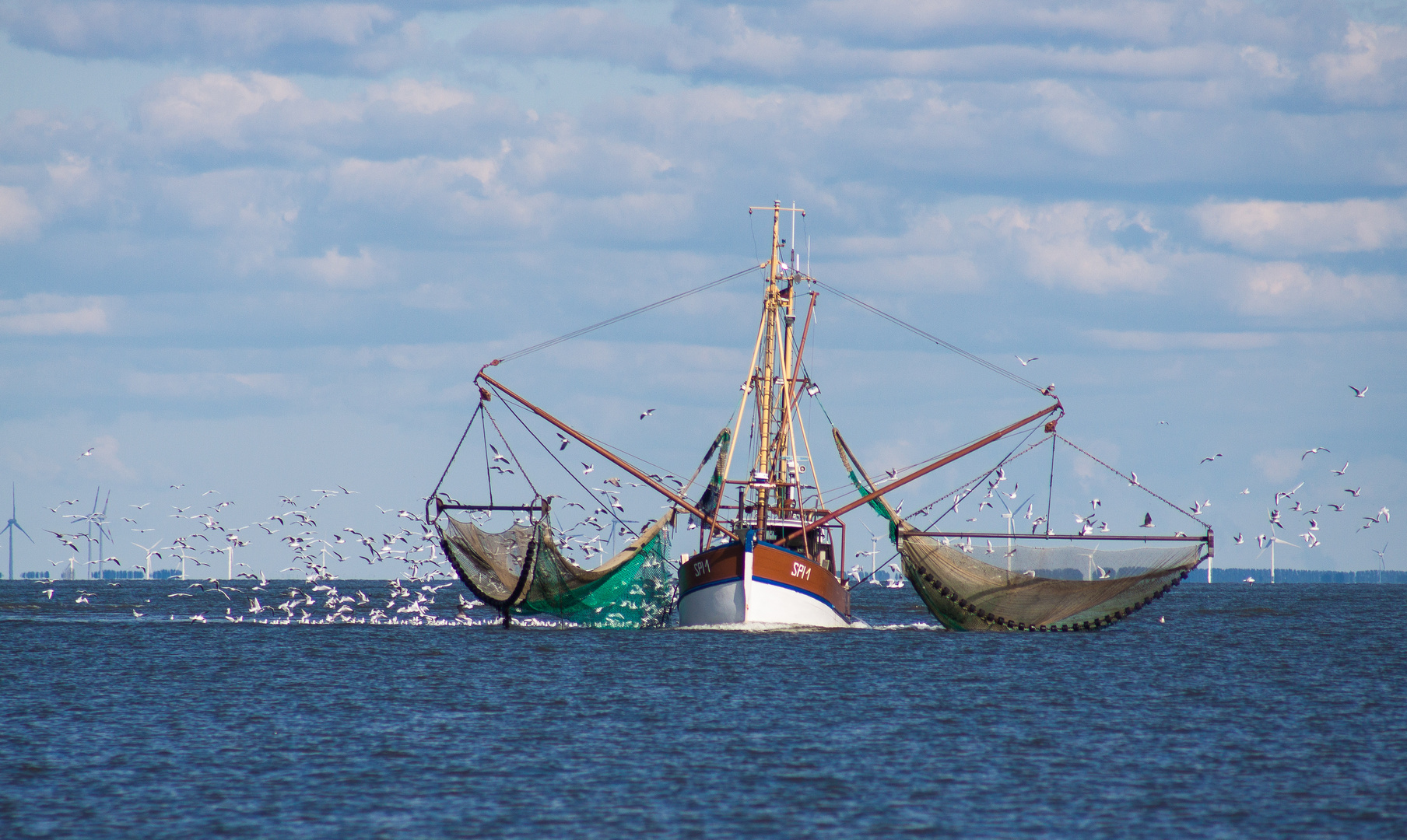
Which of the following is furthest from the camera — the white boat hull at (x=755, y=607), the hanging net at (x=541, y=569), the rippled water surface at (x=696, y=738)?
the hanging net at (x=541, y=569)

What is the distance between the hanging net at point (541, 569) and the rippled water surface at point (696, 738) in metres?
1.86

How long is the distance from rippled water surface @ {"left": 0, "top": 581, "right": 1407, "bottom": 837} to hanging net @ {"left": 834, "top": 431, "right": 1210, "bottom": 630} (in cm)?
158

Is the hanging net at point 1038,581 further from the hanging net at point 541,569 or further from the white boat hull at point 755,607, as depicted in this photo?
the hanging net at point 541,569

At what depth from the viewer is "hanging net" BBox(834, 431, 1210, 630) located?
65.0m

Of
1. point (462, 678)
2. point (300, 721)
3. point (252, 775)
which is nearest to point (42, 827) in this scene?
point (252, 775)

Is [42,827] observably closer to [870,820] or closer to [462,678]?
[870,820]

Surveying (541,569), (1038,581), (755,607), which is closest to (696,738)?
(755,607)

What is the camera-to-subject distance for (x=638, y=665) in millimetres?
54594

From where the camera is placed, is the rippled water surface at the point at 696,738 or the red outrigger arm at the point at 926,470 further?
the red outrigger arm at the point at 926,470

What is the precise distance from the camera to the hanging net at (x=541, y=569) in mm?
64062

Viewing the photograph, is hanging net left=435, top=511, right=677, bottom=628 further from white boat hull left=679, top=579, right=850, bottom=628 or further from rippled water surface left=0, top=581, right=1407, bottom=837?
white boat hull left=679, top=579, right=850, bottom=628

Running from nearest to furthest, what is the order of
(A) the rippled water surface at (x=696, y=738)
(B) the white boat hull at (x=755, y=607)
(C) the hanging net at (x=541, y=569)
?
1. (A) the rippled water surface at (x=696, y=738)
2. (B) the white boat hull at (x=755, y=607)
3. (C) the hanging net at (x=541, y=569)

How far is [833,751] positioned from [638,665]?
18.6 metres

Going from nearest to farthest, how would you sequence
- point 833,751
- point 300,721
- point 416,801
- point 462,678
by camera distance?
point 416,801, point 833,751, point 300,721, point 462,678
